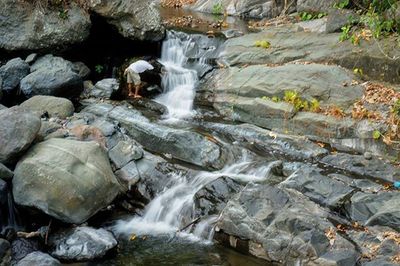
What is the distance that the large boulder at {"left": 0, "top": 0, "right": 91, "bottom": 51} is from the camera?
13.2 m

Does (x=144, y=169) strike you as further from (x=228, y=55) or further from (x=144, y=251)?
(x=228, y=55)

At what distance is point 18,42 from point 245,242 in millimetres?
9006

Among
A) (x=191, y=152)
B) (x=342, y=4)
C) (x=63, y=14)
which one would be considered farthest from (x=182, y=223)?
(x=342, y=4)

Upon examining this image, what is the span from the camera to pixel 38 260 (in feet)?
21.8

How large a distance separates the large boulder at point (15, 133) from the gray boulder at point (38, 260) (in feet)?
6.73

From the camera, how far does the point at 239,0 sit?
22.2 meters

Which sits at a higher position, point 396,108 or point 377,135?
point 396,108

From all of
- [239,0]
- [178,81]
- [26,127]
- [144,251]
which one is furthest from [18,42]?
[239,0]

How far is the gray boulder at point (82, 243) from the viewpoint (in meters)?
7.30

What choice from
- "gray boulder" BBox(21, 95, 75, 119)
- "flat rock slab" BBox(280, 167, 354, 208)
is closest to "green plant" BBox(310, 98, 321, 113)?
"flat rock slab" BBox(280, 167, 354, 208)

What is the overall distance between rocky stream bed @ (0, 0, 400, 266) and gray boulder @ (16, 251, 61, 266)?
24 mm

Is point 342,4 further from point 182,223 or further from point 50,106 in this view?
point 182,223

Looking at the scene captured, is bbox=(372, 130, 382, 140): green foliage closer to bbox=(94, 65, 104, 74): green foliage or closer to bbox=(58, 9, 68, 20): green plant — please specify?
bbox=(94, 65, 104, 74): green foliage

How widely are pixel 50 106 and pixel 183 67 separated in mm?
5014
